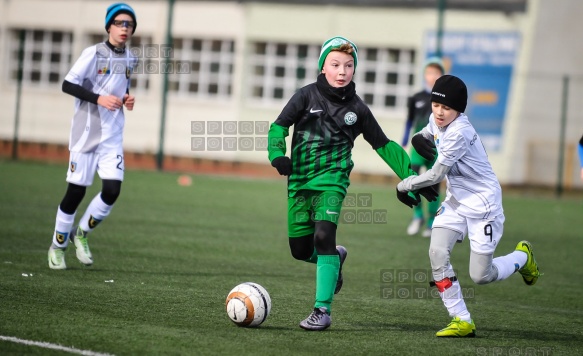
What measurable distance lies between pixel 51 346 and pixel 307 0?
25.2 metres

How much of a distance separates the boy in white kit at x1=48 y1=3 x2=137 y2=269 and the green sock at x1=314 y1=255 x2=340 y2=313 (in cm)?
303

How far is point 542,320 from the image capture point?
835 centimetres

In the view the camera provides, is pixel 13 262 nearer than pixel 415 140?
No

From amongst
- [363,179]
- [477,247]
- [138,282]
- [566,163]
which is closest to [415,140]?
[477,247]

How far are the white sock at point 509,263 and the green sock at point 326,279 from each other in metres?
1.26

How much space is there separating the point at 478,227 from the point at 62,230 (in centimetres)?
415

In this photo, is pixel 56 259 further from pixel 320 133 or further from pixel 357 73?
pixel 357 73

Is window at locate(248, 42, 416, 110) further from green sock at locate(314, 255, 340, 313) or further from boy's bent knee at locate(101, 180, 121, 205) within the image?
green sock at locate(314, 255, 340, 313)

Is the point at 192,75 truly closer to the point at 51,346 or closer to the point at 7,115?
the point at 7,115

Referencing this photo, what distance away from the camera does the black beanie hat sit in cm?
726

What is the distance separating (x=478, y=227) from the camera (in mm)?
7438

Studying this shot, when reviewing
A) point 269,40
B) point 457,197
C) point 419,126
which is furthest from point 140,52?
point 457,197

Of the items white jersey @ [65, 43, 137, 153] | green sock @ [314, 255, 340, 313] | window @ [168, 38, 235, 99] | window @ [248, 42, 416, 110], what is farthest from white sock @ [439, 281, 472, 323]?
window @ [168, 38, 235, 99]

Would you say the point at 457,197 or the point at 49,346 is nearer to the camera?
the point at 49,346
